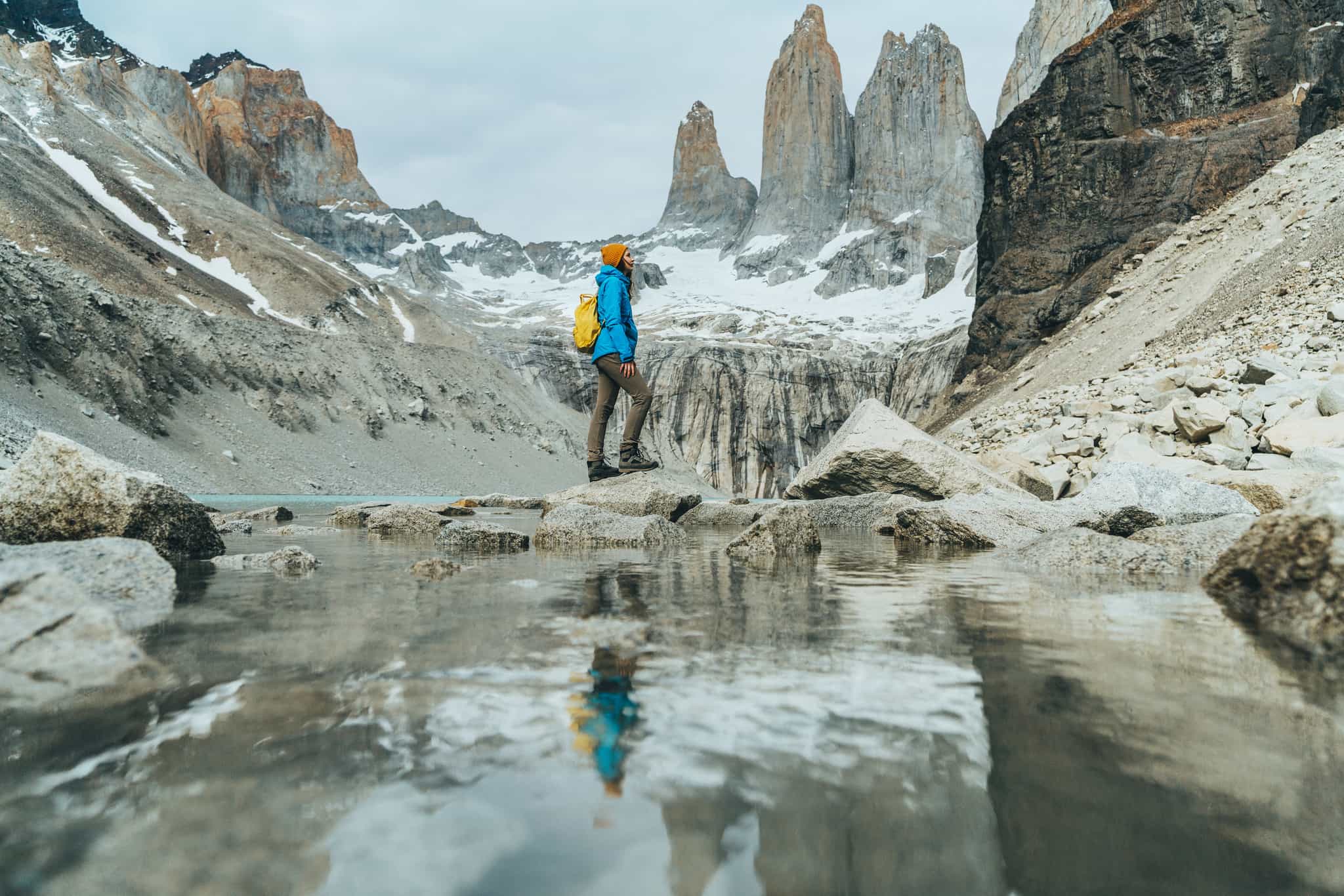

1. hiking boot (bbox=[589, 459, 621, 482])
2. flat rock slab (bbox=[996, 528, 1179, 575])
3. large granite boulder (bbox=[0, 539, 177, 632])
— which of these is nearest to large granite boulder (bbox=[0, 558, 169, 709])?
large granite boulder (bbox=[0, 539, 177, 632])

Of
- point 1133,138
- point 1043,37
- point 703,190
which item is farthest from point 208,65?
point 1133,138

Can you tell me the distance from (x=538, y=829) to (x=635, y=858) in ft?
0.63

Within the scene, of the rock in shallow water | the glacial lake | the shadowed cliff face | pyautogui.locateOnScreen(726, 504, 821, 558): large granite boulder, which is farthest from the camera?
the shadowed cliff face

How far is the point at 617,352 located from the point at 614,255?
1176mm

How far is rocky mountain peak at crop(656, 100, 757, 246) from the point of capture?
14225 centimetres

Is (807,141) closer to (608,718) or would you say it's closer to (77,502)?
(77,502)

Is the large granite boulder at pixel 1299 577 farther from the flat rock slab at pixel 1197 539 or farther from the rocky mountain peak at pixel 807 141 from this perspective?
the rocky mountain peak at pixel 807 141

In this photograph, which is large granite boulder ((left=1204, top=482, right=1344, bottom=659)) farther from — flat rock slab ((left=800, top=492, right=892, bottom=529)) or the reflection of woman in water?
flat rock slab ((left=800, top=492, right=892, bottom=529))

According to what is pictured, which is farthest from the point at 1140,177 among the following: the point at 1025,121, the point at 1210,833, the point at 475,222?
the point at 475,222

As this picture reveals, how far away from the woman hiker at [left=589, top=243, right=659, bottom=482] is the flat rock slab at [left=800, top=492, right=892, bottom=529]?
2.55 meters

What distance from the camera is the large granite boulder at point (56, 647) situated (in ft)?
6.50

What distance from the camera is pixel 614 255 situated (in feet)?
29.5

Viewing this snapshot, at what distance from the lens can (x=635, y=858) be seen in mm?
1235

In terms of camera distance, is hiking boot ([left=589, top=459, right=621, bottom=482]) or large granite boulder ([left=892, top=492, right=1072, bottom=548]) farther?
hiking boot ([left=589, top=459, right=621, bottom=482])
